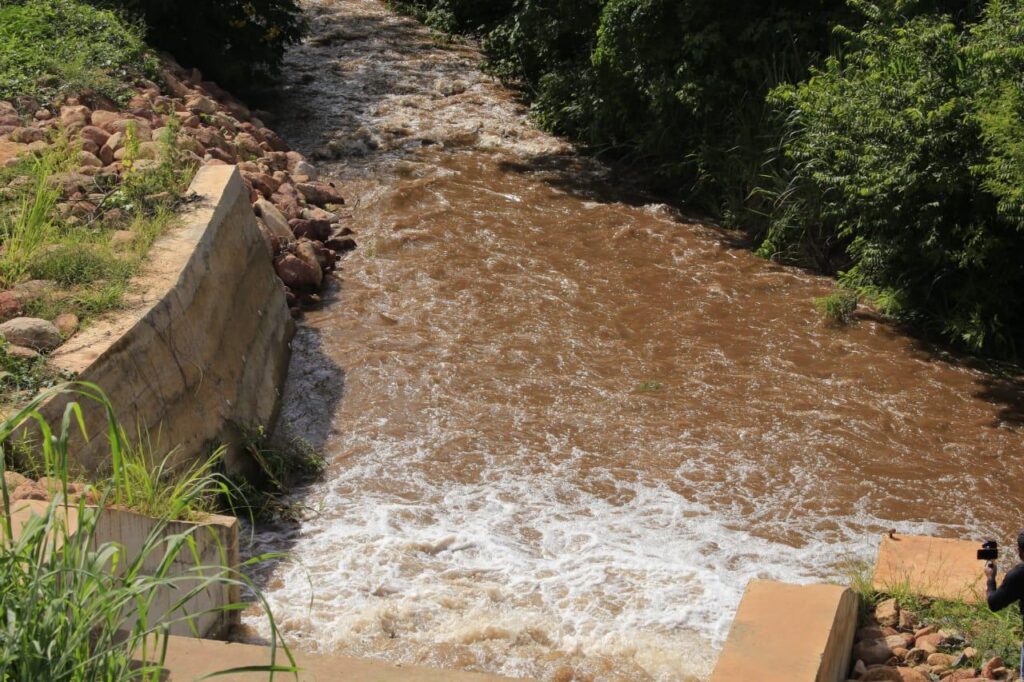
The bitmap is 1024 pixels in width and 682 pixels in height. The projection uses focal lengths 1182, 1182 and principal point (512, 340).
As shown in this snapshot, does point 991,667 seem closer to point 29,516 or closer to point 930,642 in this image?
point 930,642

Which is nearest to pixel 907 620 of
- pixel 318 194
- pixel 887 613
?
pixel 887 613

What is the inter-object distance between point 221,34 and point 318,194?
454 cm

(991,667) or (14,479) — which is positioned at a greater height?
(991,667)

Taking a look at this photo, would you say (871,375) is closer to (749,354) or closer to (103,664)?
(749,354)

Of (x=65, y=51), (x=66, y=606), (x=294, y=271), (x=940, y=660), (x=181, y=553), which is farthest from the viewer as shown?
(x=65, y=51)

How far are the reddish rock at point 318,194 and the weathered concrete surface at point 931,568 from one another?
8.81 m

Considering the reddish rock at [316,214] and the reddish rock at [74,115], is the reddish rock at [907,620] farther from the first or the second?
the reddish rock at [74,115]

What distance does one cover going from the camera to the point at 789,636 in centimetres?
468

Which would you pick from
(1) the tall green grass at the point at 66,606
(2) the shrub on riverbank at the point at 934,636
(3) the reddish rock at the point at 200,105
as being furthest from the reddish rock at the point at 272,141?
(1) the tall green grass at the point at 66,606

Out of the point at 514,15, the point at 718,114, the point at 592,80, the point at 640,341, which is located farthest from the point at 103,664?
the point at 514,15

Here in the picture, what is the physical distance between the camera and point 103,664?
3.38 m

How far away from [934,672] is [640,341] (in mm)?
5726

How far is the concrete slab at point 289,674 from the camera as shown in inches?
160

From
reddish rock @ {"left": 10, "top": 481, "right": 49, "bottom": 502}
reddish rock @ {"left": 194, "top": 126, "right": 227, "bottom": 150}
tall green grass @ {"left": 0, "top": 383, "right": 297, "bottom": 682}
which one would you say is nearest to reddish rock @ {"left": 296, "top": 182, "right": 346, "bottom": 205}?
reddish rock @ {"left": 194, "top": 126, "right": 227, "bottom": 150}
